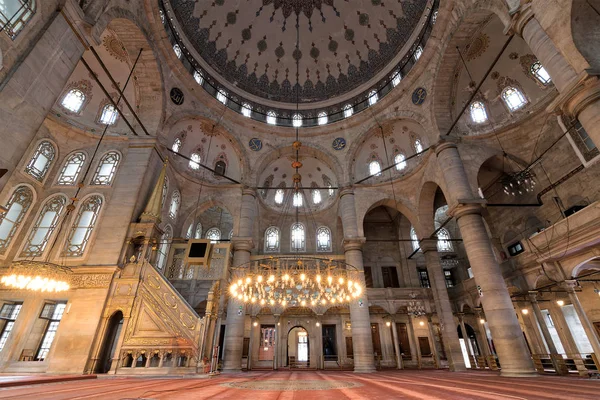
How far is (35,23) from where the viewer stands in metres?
5.37

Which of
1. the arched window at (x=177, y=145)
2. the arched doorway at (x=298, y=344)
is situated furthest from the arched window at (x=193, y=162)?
the arched doorway at (x=298, y=344)

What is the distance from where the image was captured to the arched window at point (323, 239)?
18.0 meters

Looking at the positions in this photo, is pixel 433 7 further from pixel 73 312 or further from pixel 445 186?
pixel 73 312

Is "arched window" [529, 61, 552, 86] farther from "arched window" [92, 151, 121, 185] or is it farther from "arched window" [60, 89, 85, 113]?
"arched window" [60, 89, 85, 113]

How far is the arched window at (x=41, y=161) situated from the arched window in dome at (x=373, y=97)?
16059 millimetres

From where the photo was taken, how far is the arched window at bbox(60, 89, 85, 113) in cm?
1137

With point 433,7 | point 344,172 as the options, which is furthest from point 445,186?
point 433,7

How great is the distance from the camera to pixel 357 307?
12359mm

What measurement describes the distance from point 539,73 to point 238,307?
54.8ft

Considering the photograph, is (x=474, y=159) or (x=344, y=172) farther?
(x=344, y=172)

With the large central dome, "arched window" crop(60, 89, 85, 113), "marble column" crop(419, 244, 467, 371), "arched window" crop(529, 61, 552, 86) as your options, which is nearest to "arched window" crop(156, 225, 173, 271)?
"arched window" crop(60, 89, 85, 113)

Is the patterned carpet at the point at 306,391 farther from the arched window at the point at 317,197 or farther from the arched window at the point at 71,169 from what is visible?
the arched window at the point at 317,197

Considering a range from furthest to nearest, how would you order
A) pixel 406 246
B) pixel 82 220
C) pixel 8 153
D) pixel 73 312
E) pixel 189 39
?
pixel 406 246
pixel 189 39
pixel 82 220
pixel 73 312
pixel 8 153

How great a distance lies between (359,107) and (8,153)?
1629 cm
